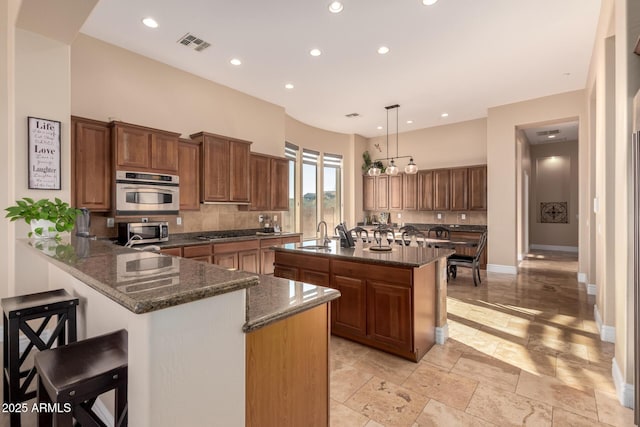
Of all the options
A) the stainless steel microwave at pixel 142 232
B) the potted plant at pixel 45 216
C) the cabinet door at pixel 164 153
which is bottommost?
the stainless steel microwave at pixel 142 232

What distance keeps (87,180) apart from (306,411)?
3.48 m

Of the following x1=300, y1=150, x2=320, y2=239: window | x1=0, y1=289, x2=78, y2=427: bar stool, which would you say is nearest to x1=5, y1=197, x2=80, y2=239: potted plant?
x1=0, y1=289, x2=78, y2=427: bar stool

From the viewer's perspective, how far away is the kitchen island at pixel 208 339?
0.95 meters

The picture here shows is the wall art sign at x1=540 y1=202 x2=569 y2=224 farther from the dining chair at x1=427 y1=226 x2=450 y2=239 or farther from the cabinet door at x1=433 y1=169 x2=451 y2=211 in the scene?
the dining chair at x1=427 y1=226 x2=450 y2=239

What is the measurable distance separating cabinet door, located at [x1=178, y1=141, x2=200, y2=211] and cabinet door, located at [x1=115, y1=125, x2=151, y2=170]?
19.9 inches

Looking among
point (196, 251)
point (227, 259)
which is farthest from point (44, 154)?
point (227, 259)

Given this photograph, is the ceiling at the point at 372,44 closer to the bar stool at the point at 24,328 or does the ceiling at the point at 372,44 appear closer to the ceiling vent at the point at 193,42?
the ceiling vent at the point at 193,42

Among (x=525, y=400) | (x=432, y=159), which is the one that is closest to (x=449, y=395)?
(x=525, y=400)

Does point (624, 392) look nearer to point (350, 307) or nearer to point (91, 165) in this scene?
point (350, 307)

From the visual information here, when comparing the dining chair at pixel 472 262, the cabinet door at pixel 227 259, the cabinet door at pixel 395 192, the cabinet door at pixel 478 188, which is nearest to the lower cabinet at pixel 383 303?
the cabinet door at pixel 227 259

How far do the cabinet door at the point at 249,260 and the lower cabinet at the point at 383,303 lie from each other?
1.77 m

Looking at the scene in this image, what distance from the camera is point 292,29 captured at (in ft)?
11.6

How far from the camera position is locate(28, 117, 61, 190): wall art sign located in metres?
2.68

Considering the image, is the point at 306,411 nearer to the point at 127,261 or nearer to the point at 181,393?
the point at 181,393
